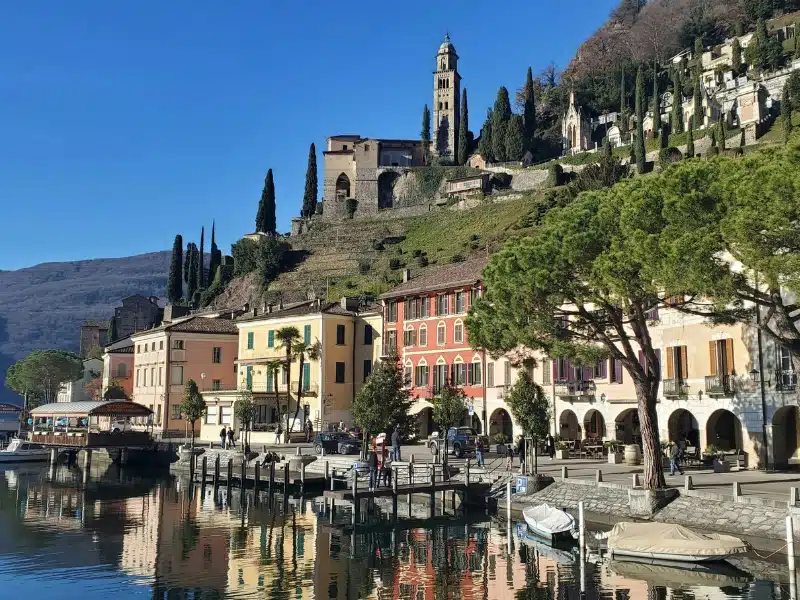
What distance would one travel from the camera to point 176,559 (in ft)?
89.0

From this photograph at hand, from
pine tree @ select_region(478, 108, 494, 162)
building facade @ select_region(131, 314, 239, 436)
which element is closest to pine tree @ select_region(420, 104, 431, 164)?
pine tree @ select_region(478, 108, 494, 162)

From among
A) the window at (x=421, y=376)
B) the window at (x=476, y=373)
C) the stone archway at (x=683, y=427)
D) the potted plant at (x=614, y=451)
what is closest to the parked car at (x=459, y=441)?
the window at (x=476, y=373)

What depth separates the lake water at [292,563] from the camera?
22094 mm

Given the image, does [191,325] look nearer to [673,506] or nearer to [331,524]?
[331,524]

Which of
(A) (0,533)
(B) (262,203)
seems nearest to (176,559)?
(A) (0,533)

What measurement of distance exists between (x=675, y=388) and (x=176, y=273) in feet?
349

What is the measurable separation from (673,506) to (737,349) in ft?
37.2

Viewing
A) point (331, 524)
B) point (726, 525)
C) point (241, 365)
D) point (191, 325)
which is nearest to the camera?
point (726, 525)

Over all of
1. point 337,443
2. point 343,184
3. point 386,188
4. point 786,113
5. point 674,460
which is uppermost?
point 343,184

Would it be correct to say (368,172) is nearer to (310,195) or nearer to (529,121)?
(310,195)

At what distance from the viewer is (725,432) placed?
4053 centimetres

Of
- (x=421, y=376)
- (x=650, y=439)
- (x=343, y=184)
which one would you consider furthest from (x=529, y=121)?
(x=650, y=439)

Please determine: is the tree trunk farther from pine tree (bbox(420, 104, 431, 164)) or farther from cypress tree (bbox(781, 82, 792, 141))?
pine tree (bbox(420, 104, 431, 164))

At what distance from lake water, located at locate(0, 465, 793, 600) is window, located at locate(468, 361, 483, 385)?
17088 millimetres
